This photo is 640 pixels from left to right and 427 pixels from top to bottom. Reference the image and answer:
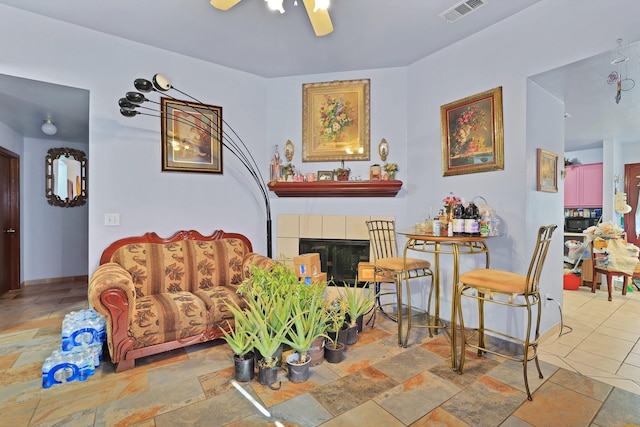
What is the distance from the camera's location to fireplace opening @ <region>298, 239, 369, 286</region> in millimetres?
3605

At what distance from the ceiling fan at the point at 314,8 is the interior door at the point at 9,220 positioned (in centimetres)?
414

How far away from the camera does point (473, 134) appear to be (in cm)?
277

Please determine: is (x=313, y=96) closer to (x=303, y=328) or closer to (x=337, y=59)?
Answer: (x=337, y=59)

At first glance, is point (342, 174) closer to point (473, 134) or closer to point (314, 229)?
point (314, 229)

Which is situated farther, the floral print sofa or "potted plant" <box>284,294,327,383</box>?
the floral print sofa

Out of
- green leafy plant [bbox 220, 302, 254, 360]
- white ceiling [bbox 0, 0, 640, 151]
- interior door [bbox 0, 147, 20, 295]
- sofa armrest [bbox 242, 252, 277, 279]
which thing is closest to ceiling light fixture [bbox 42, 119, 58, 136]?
white ceiling [bbox 0, 0, 640, 151]

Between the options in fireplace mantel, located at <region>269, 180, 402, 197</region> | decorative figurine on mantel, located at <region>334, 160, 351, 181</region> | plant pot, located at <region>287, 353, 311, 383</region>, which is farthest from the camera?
decorative figurine on mantel, located at <region>334, 160, 351, 181</region>

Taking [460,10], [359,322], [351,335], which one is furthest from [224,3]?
[359,322]


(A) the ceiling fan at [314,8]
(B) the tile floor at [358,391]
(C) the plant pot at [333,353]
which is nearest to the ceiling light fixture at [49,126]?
(B) the tile floor at [358,391]

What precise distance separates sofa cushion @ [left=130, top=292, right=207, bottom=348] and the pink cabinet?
674 centimetres

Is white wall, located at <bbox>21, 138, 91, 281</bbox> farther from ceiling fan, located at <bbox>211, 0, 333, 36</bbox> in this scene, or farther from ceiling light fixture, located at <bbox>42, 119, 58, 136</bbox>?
ceiling fan, located at <bbox>211, 0, 333, 36</bbox>

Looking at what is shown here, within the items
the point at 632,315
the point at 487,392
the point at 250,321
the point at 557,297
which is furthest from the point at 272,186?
the point at 632,315

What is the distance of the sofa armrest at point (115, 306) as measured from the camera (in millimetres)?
2086

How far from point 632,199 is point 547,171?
4327 millimetres
